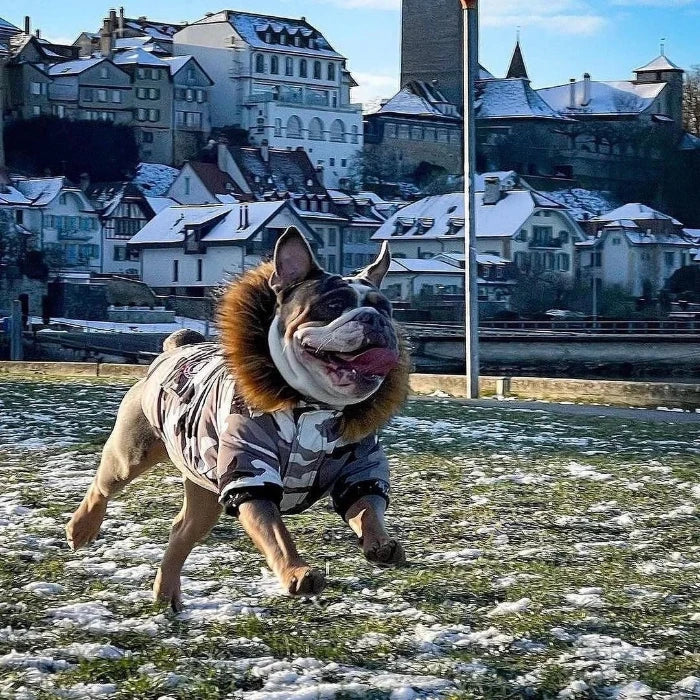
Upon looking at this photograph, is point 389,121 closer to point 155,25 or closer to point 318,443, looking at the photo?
point 155,25

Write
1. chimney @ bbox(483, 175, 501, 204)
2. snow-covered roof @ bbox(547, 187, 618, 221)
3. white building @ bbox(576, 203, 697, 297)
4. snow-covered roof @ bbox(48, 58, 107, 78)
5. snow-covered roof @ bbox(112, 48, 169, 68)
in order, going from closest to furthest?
white building @ bbox(576, 203, 697, 297), chimney @ bbox(483, 175, 501, 204), snow-covered roof @ bbox(48, 58, 107, 78), snow-covered roof @ bbox(112, 48, 169, 68), snow-covered roof @ bbox(547, 187, 618, 221)

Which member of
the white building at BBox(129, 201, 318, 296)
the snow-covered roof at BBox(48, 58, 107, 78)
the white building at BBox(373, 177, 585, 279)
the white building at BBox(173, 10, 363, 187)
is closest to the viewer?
the white building at BBox(129, 201, 318, 296)

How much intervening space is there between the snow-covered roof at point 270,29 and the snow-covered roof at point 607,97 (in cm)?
2215

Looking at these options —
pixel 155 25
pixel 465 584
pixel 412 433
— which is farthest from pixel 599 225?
pixel 465 584

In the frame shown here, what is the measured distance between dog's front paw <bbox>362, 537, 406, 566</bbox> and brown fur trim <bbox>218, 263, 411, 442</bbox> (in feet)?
1.43

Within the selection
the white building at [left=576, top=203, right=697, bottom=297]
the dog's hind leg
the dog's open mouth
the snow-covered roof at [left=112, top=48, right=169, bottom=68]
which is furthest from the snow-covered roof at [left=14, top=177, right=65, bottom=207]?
the dog's open mouth

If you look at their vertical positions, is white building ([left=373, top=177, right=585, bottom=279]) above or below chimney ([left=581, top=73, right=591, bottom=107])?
below

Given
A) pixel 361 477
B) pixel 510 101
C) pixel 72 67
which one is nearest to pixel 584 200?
pixel 510 101

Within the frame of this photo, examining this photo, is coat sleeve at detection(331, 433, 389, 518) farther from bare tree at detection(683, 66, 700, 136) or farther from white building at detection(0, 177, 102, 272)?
bare tree at detection(683, 66, 700, 136)

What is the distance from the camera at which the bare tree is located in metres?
121

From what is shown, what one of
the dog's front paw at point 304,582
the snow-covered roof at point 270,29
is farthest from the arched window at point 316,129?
the dog's front paw at point 304,582

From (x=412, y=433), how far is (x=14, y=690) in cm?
778

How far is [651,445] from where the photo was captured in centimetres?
1110

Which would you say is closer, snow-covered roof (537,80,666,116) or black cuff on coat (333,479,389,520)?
black cuff on coat (333,479,389,520)
